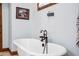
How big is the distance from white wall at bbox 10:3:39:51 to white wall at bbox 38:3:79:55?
4.0 inches

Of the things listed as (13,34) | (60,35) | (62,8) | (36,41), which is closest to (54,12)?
(62,8)

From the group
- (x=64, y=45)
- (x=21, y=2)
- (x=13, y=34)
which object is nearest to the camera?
Answer: (x=21, y=2)

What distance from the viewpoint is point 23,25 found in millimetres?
866

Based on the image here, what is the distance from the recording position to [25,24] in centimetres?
87

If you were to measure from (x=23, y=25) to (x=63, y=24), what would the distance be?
0.41 m

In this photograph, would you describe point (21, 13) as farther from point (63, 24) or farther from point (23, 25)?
point (63, 24)

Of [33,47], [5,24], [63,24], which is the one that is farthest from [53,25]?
[5,24]

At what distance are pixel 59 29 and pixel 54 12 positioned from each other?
172 mm

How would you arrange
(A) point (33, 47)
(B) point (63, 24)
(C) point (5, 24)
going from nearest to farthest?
(C) point (5, 24) → (A) point (33, 47) → (B) point (63, 24)

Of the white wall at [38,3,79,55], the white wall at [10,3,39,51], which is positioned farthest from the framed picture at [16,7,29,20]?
the white wall at [38,3,79,55]

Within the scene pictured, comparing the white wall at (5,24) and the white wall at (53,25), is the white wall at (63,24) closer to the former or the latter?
the white wall at (53,25)

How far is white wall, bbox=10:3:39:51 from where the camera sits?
828 millimetres

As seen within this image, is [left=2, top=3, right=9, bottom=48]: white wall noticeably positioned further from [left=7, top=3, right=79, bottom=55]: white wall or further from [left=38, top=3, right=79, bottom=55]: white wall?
[left=38, top=3, right=79, bottom=55]: white wall

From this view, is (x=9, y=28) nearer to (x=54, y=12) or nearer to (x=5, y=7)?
(x=5, y=7)
